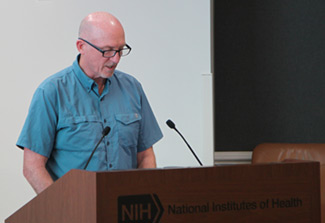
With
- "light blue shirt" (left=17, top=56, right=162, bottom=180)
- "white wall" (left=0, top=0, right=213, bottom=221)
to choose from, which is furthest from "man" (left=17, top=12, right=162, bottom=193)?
"white wall" (left=0, top=0, right=213, bottom=221)

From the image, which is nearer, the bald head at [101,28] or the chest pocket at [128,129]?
the bald head at [101,28]

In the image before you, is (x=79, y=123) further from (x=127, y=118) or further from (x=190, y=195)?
(x=190, y=195)

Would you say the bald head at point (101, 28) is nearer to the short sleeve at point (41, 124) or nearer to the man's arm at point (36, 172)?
the short sleeve at point (41, 124)

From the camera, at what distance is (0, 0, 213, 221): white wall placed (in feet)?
10.5

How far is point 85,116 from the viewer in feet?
7.32

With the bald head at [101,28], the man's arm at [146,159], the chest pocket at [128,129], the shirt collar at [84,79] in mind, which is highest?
the bald head at [101,28]

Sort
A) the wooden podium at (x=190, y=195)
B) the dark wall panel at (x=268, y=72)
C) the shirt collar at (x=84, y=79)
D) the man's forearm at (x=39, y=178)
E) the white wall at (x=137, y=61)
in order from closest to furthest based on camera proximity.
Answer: the wooden podium at (x=190, y=195) < the man's forearm at (x=39, y=178) < the shirt collar at (x=84, y=79) < the white wall at (x=137, y=61) < the dark wall panel at (x=268, y=72)

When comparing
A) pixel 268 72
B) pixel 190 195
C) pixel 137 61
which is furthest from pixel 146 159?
pixel 268 72

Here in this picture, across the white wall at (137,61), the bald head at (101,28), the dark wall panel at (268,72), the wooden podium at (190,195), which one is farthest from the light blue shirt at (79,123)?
the dark wall panel at (268,72)

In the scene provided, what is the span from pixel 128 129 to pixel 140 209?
3.75 feet

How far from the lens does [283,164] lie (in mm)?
1355

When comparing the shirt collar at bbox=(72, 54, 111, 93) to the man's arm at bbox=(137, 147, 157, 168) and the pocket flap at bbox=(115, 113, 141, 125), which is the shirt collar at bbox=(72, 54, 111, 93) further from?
the man's arm at bbox=(137, 147, 157, 168)

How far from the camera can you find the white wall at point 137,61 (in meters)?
3.21

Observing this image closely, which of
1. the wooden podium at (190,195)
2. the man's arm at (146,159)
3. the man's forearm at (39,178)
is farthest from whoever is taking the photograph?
the man's arm at (146,159)
